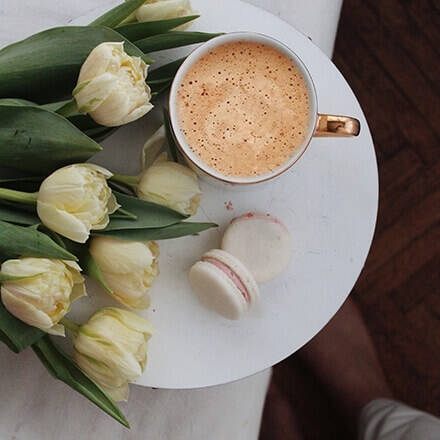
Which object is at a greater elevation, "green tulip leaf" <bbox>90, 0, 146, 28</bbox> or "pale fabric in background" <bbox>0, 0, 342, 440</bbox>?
"green tulip leaf" <bbox>90, 0, 146, 28</bbox>

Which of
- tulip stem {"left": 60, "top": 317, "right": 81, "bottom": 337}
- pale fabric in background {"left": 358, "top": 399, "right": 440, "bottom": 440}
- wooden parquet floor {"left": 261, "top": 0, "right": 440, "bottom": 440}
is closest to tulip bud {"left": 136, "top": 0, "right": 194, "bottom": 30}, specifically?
tulip stem {"left": 60, "top": 317, "right": 81, "bottom": 337}

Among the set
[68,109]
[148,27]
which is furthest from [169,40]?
[68,109]

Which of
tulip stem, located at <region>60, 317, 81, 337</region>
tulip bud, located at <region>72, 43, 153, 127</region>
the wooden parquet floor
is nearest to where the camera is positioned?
tulip bud, located at <region>72, 43, 153, 127</region>

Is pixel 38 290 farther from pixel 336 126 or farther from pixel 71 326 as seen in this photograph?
pixel 336 126

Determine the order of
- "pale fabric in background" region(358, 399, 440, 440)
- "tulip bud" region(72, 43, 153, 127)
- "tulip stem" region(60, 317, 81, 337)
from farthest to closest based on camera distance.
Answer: "pale fabric in background" region(358, 399, 440, 440)
"tulip stem" region(60, 317, 81, 337)
"tulip bud" region(72, 43, 153, 127)

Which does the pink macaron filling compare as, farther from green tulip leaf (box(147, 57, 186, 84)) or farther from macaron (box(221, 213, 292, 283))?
green tulip leaf (box(147, 57, 186, 84))
